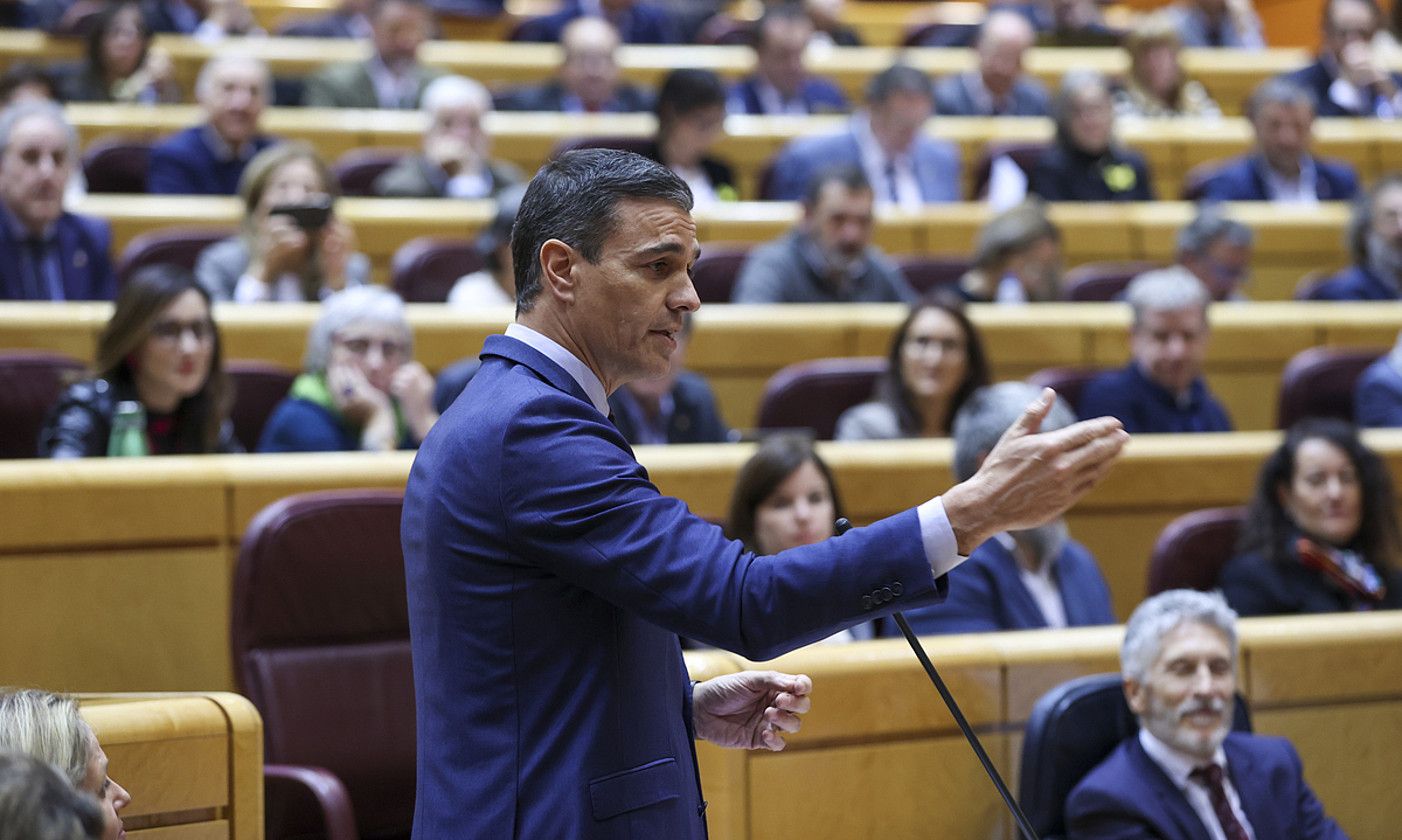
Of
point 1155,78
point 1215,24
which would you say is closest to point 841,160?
point 1155,78

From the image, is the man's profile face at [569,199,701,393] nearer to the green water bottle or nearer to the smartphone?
the green water bottle

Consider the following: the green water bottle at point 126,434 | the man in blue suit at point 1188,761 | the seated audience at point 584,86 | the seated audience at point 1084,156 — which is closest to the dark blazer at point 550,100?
the seated audience at point 584,86

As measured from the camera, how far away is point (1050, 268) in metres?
2.44

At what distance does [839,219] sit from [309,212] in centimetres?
73

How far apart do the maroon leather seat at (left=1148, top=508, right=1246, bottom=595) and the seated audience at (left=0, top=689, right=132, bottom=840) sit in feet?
3.53

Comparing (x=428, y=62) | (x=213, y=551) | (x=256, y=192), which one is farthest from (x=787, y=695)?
(x=428, y=62)

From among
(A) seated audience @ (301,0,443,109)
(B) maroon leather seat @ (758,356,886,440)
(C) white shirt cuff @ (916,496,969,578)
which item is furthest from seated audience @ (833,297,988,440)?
(A) seated audience @ (301,0,443,109)

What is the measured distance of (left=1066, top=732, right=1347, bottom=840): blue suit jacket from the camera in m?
1.21

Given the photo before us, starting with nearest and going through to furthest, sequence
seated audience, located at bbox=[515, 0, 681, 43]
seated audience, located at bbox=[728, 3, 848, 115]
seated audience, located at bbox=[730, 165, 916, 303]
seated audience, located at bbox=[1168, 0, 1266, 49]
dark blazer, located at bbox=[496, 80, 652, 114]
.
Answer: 1. seated audience, located at bbox=[730, 165, 916, 303]
2. dark blazer, located at bbox=[496, 80, 652, 114]
3. seated audience, located at bbox=[728, 3, 848, 115]
4. seated audience, located at bbox=[515, 0, 681, 43]
5. seated audience, located at bbox=[1168, 0, 1266, 49]

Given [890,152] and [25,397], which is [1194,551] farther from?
[890,152]

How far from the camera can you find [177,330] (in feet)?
5.41

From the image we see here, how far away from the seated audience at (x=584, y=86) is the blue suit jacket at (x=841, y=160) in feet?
1.38

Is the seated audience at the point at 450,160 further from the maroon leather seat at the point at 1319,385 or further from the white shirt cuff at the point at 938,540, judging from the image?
the white shirt cuff at the point at 938,540

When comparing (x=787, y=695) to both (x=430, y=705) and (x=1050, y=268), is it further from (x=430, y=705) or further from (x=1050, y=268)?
(x=1050, y=268)
